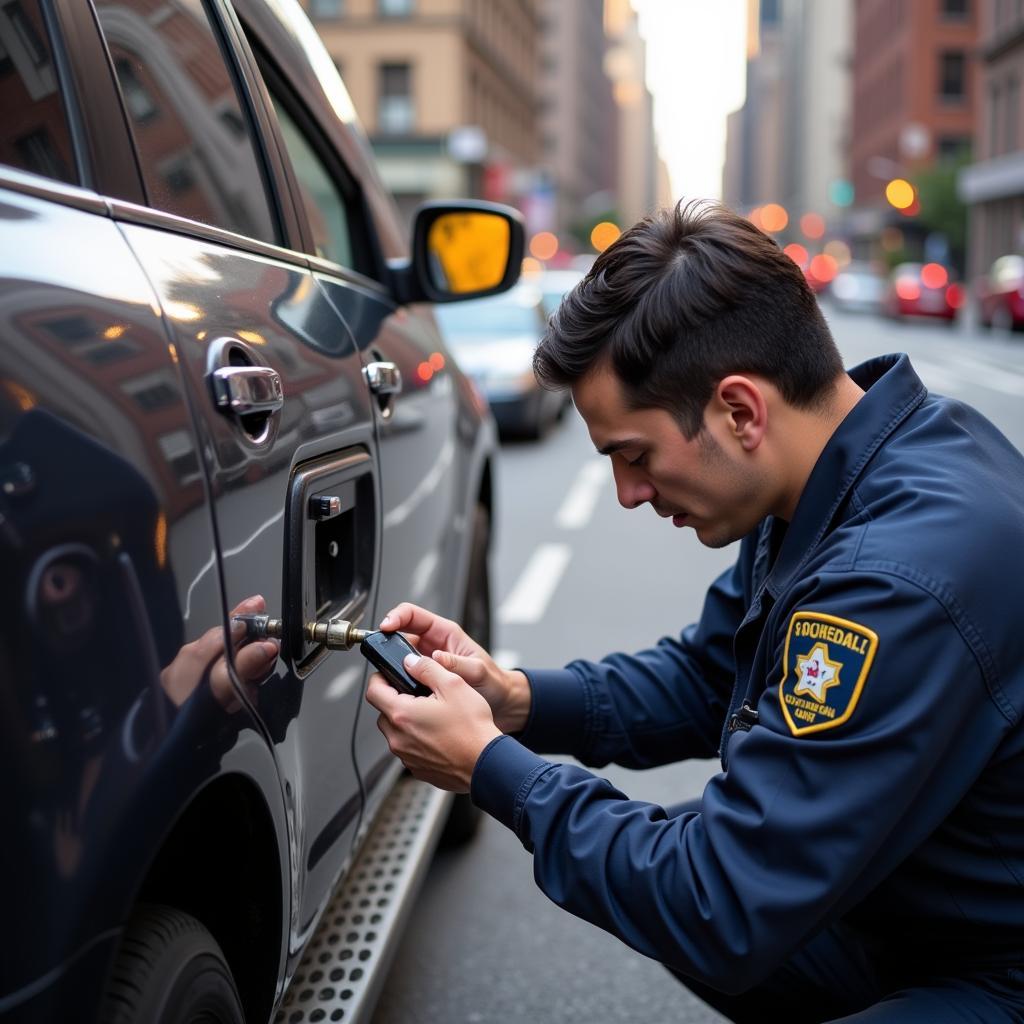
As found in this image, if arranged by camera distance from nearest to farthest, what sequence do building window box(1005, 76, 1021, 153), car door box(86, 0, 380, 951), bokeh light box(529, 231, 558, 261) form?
car door box(86, 0, 380, 951) < building window box(1005, 76, 1021, 153) < bokeh light box(529, 231, 558, 261)

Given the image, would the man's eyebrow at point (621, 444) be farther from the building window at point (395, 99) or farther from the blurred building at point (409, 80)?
the building window at point (395, 99)

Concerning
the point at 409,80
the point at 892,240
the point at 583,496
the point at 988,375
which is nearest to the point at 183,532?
the point at 583,496

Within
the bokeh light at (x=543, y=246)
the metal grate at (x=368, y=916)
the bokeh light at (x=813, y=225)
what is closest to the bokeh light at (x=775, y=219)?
the bokeh light at (x=813, y=225)

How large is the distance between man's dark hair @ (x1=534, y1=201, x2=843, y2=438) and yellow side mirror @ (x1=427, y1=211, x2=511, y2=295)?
1466 mm

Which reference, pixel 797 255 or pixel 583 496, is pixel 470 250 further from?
pixel 797 255

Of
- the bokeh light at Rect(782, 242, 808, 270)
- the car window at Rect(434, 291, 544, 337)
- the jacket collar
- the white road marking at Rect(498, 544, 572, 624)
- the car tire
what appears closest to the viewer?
the car tire

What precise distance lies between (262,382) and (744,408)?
0.62 meters

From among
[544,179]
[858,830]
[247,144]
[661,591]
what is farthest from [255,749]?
[544,179]

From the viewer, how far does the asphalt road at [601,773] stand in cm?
293

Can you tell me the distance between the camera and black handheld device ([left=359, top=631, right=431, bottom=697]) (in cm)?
185

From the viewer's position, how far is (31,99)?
4.78 feet

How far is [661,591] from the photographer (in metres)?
6.94

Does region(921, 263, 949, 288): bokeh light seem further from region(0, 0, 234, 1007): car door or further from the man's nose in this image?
region(0, 0, 234, 1007): car door

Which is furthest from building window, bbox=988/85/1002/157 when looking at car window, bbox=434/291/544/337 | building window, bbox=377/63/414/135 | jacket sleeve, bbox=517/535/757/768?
jacket sleeve, bbox=517/535/757/768
